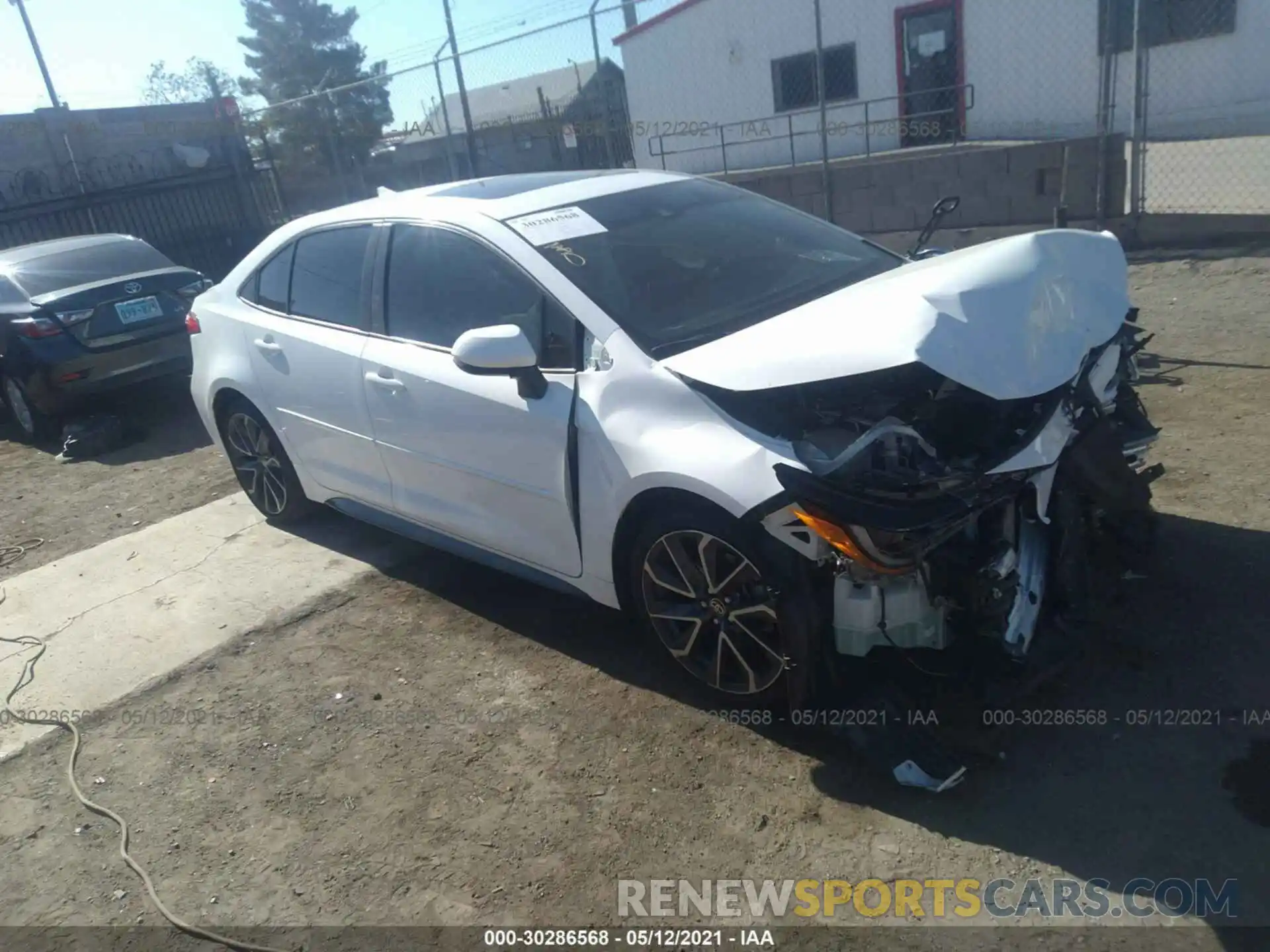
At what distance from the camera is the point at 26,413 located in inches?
310

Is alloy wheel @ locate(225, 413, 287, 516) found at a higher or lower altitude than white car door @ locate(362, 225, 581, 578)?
lower

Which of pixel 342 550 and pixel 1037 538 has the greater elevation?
pixel 1037 538

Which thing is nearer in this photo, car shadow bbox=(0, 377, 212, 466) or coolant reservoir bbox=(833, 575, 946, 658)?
coolant reservoir bbox=(833, 575, 946, 658)

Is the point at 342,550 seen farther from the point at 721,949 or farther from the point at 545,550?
→ the point at 721,949

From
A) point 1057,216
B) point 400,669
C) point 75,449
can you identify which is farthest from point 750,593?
point 1057,216

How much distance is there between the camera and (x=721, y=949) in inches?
95.9

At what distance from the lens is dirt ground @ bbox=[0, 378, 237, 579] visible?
19.4 ft

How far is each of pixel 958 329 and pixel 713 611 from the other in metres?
1.16

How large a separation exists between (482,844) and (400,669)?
1.14m

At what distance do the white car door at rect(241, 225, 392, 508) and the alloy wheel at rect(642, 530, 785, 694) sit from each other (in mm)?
1608

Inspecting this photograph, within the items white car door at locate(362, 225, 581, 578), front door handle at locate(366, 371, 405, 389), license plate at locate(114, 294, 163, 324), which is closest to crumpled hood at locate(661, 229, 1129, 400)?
white car door at locate(362, 225, 581, 578)

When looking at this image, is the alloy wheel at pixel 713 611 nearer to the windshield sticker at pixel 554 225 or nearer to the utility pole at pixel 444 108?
the windshield sticker at pixel 554 225

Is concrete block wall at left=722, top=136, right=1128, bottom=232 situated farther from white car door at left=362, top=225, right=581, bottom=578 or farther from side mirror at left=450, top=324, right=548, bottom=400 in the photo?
side mirror at left=450, top=324, right=548, bottom=400

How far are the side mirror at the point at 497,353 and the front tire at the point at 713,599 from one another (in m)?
0.69
